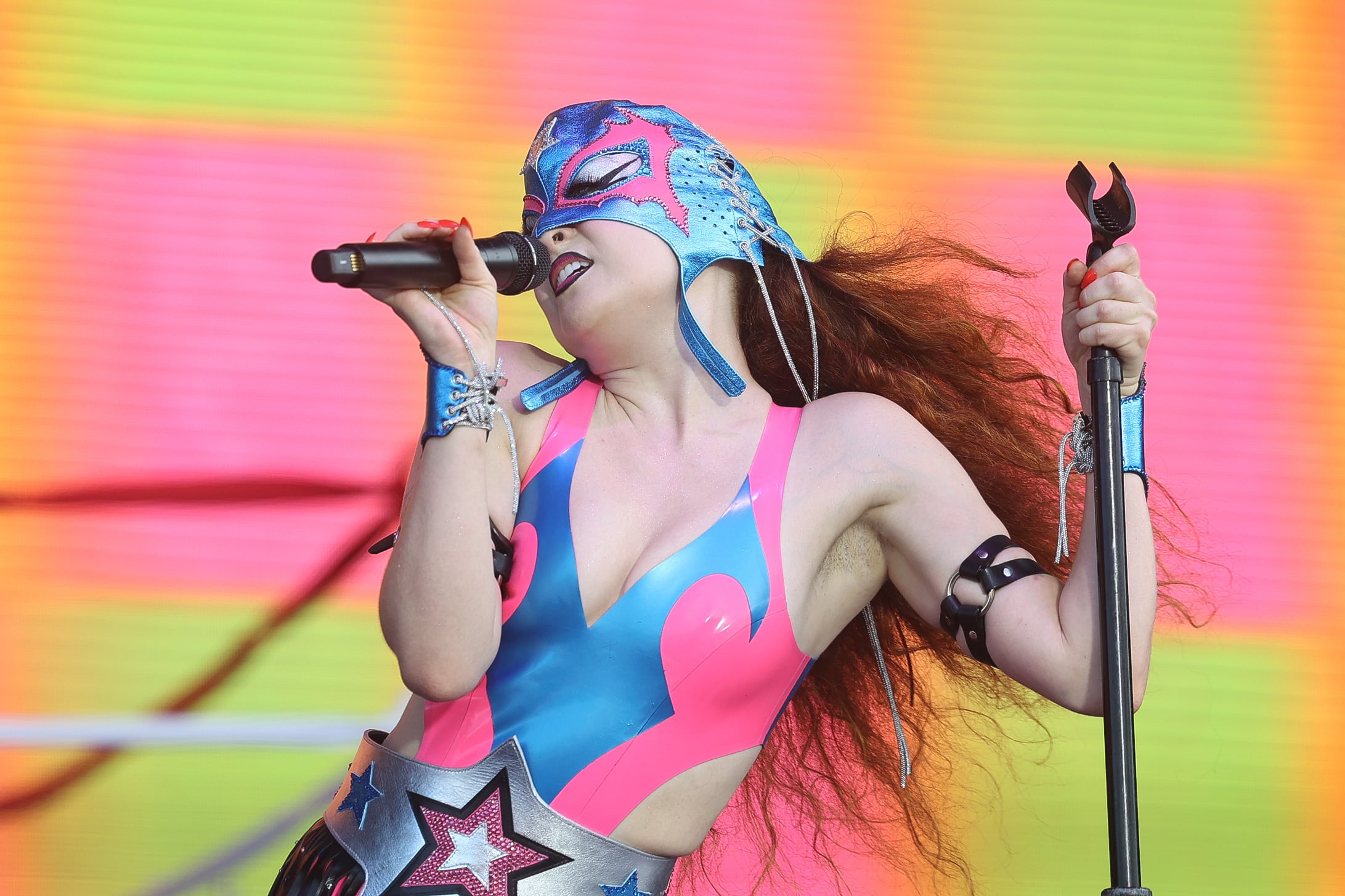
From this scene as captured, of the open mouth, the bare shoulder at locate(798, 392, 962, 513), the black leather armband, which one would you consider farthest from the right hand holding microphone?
the black leather armband

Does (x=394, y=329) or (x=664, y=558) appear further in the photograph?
(x=394, y=329)

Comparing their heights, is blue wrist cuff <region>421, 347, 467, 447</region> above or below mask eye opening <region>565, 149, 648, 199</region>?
below

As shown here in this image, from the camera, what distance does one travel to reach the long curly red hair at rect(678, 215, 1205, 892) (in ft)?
5.14

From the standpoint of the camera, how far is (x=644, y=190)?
55.1 inches

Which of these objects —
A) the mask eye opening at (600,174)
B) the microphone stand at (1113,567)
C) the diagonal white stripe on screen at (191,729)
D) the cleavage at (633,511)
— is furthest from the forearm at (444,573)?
the diagonal white stripe on screen at (191,729)

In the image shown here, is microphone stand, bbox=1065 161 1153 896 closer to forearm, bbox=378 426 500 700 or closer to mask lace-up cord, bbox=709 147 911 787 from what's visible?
mask lace-up cord, bbox=709 147 911 787

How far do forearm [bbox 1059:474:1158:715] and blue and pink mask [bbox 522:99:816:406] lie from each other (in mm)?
381

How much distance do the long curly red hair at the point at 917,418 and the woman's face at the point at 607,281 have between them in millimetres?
163

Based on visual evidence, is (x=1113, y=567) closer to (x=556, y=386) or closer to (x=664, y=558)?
(x=664, y=558)

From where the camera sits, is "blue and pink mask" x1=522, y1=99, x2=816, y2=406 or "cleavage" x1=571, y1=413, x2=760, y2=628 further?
"blue and pink mask" x1=522, y1=99, x2=816, y2=406

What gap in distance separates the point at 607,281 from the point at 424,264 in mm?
293

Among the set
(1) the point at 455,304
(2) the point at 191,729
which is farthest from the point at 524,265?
(2) the point at 191,729

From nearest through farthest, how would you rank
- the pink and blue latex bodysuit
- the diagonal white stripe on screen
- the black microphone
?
the black microphone → the pink and blue latex bodysuit → the diagonal white stripe on screen

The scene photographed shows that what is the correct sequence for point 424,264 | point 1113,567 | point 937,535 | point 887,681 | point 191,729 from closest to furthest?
point 424,264
point 1113,567
point 937,535
point 887,681
point 191,729
